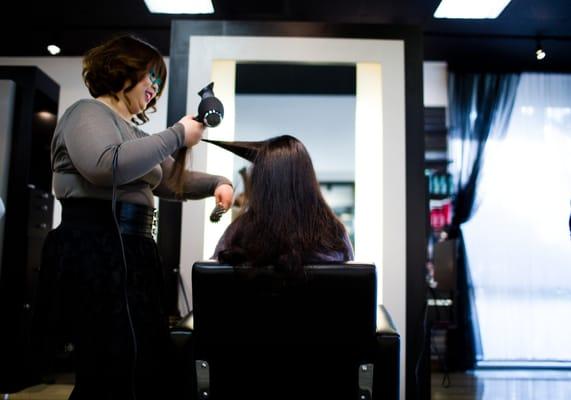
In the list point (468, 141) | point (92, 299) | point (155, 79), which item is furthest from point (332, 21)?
point (92, 299)

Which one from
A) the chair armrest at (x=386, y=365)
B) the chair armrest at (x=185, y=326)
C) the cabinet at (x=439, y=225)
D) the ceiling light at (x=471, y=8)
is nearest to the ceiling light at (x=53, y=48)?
the ceiling light at (x=471, y=8)

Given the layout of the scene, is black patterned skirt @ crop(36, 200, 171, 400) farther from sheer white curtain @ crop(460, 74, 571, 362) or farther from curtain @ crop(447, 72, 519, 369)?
sheer white curtain @ crop(460, 74, 571, 362)

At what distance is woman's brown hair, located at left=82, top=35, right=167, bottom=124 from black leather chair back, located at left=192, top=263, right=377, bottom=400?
1.62 ft

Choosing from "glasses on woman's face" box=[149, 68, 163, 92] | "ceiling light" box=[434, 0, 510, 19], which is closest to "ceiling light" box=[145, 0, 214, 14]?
"ceiling light" box=[434, 0, 510, 19]

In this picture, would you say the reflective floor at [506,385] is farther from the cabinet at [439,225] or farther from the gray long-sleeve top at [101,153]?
the gray long-sleeve top at [101,153]

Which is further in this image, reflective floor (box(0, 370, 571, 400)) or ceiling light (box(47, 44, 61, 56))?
ceiling light (box(47, 44, 61, 56))

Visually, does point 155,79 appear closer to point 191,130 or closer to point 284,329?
point 191,130

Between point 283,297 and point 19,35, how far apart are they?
3923 millimetres

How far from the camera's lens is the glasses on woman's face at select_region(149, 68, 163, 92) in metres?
1.20

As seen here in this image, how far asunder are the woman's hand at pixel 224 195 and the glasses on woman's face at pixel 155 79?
302mm

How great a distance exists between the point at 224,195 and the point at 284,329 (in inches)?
16.0

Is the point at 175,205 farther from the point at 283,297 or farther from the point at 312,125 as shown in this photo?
the point at 312,125

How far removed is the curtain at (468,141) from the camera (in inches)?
163

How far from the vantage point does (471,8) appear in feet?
9.83
